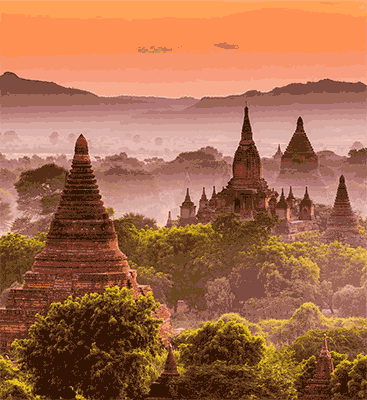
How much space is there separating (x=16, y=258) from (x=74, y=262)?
19229mm

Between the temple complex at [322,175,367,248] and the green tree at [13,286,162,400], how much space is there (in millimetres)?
49162

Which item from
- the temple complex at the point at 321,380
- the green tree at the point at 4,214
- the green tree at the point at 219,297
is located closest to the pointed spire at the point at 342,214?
the green tree at the point at 219,297

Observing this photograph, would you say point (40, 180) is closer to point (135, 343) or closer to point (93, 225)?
point (93, 225)

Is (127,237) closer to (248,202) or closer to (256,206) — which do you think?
(248,202)

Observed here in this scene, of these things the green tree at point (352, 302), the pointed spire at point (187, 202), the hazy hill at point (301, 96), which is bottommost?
the green tree at point (352, 302)

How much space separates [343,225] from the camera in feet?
288

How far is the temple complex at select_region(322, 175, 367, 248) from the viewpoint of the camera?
8700 cm

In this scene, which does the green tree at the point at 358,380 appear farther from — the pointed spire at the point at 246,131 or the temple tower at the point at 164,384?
the pointed spire at the point at 246,131

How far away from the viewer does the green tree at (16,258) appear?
6197cm

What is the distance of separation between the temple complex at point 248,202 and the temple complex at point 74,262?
137ft

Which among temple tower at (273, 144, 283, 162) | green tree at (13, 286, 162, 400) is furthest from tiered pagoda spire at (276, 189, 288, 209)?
green tree at (13, 286, 162, 400)

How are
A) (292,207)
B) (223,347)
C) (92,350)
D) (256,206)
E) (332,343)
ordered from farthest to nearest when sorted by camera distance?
(292,207) → (256,206) → (332,343) → (223,347) → (92,350)

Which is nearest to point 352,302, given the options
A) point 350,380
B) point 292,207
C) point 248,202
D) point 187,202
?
point 248,202

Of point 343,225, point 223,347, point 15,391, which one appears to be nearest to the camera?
point 15,391
